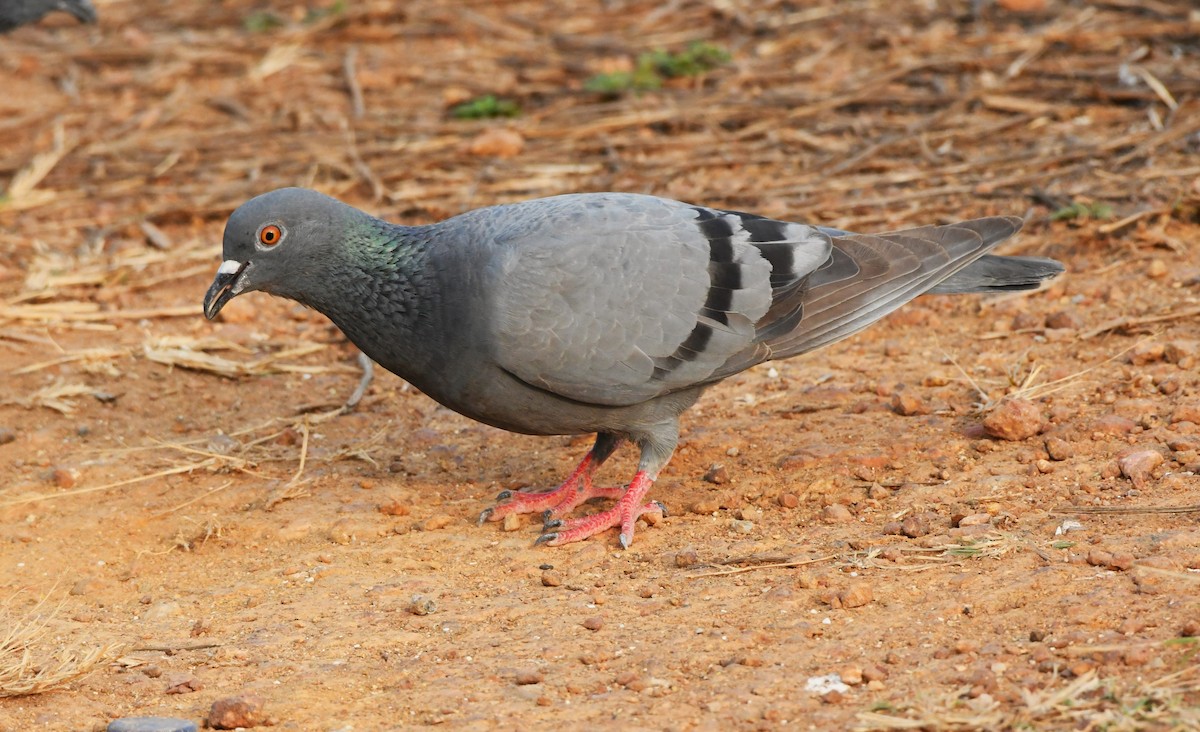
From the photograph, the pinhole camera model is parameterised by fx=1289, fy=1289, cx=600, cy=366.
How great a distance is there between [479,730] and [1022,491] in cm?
252

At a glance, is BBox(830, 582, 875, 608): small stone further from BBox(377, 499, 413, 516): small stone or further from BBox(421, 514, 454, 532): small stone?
BBox(377, 499, 413, 516): small stone

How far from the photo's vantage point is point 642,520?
18.3ft

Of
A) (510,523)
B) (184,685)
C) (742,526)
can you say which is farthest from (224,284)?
(742,526)

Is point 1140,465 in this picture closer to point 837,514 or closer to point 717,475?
point 837,514

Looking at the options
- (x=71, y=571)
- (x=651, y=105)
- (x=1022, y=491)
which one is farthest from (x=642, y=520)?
(x=651, y=105)

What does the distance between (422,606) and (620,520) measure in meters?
1.07

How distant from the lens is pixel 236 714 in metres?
3.90

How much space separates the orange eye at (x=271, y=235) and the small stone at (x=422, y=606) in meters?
1.68

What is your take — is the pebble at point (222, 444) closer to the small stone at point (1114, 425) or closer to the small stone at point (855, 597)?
the small stone at point (855, 597)

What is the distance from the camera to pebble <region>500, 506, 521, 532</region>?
18.5 ft

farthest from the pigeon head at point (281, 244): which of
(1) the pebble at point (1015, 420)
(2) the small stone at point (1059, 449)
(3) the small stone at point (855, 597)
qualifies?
(2) the small stone at point (1059, 449)

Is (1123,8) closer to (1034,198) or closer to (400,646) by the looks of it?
(1034,198)

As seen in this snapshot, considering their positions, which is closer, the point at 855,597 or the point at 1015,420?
the point at 855,597

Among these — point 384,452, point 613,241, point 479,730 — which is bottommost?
point 384,452
